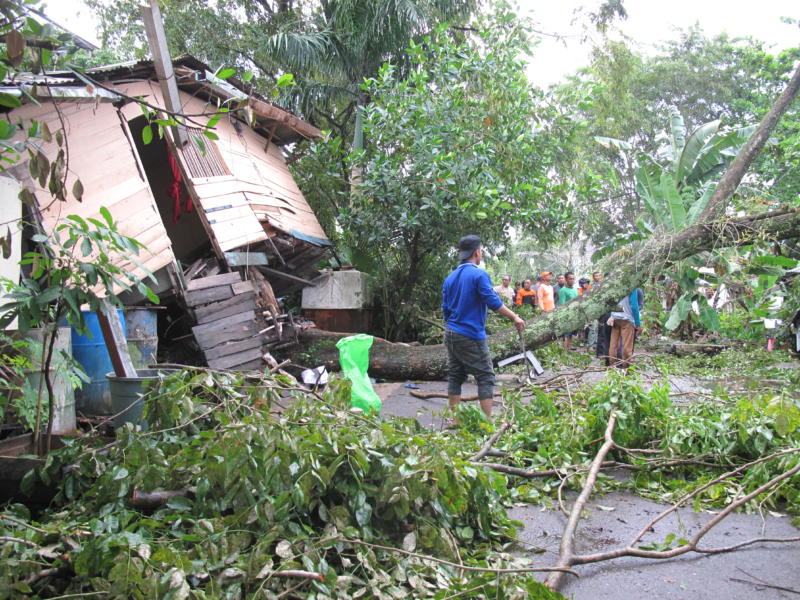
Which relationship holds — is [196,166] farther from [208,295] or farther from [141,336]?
[141,336]

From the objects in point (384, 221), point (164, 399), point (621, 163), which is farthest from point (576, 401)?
point (621, 163)

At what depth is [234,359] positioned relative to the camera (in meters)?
8.24

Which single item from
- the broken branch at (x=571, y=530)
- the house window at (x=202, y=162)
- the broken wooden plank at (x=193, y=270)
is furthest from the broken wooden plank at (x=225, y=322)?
the broken branch at (x=571, y=530)

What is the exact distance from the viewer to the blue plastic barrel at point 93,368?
540cm

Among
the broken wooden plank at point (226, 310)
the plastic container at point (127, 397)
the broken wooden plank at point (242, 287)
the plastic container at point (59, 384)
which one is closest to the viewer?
the plastic container at point (59, 384)

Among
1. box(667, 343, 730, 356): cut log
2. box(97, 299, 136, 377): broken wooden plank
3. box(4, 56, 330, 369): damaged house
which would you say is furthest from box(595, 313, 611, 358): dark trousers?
box(97, 299, 136, 377): broken wooden plank

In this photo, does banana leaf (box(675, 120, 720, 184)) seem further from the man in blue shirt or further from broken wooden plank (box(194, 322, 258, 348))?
broken wooden plank (box(194, 322, 258, 348))

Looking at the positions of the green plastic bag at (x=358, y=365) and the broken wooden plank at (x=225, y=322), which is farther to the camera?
the broken wooden plank at (x=225, y=322)

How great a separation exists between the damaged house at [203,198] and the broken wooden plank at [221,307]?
14 mm

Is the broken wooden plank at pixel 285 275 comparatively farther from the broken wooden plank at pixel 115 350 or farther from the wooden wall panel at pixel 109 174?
the broken wooden plank at pixel 115 350

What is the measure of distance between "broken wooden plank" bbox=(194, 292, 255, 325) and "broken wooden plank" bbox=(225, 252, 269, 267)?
497 mm

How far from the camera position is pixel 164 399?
3.51 meters

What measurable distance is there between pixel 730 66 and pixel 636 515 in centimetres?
2828

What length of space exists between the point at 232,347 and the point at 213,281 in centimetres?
98
